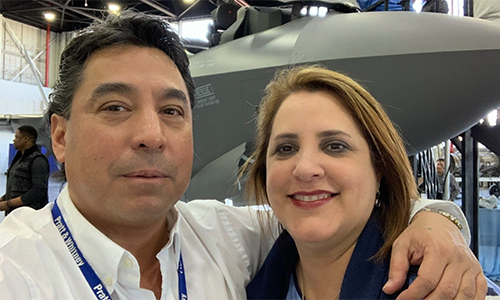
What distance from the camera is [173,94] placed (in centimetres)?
120

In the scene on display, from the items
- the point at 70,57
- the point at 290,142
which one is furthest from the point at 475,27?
the point at 70,57

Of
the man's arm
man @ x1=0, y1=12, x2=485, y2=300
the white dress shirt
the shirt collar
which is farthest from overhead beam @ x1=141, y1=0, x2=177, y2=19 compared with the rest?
the man's arm

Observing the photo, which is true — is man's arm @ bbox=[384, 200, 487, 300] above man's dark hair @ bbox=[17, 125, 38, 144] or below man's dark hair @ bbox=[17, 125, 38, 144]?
below

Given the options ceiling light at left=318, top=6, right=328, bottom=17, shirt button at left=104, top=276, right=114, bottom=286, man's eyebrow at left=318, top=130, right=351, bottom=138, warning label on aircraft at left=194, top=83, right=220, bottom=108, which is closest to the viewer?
shirt button at left=104, top=276, right=114, bottom=286

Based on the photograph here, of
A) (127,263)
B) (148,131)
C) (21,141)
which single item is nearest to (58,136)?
(148,131)

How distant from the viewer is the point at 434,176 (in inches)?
152

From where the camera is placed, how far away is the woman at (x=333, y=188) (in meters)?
1.11

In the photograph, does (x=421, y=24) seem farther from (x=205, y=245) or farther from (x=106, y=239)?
(x=106, y=239)

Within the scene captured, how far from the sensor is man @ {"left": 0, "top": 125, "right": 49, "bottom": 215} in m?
4.00

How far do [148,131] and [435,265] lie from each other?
924mm

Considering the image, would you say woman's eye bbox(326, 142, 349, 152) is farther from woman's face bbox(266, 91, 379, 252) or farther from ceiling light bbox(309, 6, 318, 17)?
ceiling light bbox(309, 6, 318, 17)

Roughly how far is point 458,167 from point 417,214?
286 inches

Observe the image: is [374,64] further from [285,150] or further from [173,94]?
[173,94]

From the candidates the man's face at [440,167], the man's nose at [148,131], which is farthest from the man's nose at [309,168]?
the man's face at [440,167]
